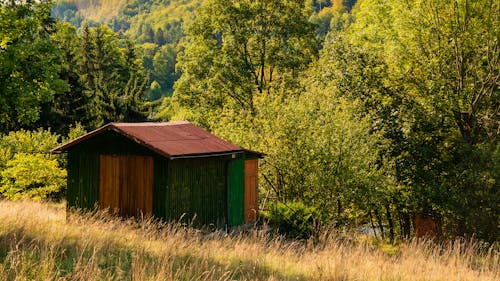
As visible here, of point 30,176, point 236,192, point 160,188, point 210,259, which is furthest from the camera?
point 30,176

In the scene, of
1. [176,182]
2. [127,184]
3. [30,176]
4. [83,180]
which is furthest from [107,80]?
[176,182]

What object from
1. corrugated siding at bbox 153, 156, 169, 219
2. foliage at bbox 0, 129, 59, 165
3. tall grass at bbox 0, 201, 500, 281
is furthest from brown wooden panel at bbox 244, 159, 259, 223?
foliage at bbox 0, 129, 59, 165

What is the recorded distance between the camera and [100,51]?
157 feet

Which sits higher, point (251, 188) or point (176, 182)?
point (176, 182)

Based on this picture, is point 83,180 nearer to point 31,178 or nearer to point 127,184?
point 127,184

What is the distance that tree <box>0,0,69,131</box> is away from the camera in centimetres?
1214

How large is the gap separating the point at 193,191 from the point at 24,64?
256 inches

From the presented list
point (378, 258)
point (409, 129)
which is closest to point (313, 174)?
point (409, 129)

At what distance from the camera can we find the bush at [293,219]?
58.3 feet

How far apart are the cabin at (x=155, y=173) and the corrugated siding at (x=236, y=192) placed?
4 centimetres

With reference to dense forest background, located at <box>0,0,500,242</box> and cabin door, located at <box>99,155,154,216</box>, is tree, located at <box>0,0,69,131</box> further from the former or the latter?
cabin door, located at <box>99,155,154,216</box>

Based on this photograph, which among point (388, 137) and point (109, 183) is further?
point (388, 137)

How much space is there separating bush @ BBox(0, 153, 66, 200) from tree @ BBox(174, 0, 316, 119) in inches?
447

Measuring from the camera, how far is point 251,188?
19.8 meters
